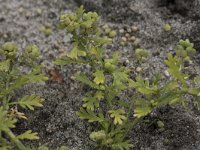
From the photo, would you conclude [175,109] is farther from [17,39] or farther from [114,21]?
[17,39]

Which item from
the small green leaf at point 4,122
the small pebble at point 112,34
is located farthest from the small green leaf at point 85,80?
the small pebble at point 112,34

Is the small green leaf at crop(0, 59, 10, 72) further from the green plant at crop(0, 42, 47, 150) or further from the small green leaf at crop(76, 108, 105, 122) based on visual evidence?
the small green leaf at crop(76, 108, 105, 122)

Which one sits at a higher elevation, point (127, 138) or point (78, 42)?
point (78, 42)

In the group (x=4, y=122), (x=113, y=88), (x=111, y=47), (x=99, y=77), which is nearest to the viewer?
(x=4, y=122)

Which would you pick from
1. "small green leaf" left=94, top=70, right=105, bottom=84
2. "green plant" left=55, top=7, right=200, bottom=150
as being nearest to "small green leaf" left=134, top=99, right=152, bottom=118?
"green plant" left=55, top=7, right=200, bottom=150

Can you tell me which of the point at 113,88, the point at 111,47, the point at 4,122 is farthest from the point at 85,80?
the point at 111,47

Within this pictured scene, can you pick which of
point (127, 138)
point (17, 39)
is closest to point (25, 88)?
point (17, 39)

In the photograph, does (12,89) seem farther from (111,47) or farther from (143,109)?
(111,47)

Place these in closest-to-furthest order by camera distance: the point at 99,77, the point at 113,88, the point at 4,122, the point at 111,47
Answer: the point at 4,122
the point at 99,77
the point at 113,88
the point at 111,47

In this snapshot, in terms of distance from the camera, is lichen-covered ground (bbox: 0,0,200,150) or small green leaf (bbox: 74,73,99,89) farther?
lichen-covered ground (bbox: 0,0,200,150)
